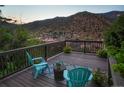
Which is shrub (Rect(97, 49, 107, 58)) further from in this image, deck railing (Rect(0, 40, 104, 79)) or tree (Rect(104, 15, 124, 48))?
tree (Rect(104, 15, 124, 48))

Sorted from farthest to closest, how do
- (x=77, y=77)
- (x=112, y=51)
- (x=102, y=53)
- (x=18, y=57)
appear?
(x=102, y=53)
(x=18, y=57)
(x=77, y=77)
(x=112, y=51)

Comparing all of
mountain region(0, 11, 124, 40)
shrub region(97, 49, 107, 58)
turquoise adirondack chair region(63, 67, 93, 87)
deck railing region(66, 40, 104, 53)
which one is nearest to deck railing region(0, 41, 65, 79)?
mountain region(0, 11, 124, 40)

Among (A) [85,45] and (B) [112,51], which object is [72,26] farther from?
(B) [112,51]

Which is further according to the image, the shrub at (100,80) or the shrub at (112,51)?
the shrub at (100,80)

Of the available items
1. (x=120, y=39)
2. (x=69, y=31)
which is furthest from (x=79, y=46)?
(x=120, y=39)

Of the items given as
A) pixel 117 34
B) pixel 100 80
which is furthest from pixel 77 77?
pixel 117 34

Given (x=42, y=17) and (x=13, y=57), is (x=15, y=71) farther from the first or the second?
(x=42, y=17)

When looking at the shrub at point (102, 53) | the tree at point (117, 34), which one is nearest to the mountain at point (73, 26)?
the shrub at point (102, 53)

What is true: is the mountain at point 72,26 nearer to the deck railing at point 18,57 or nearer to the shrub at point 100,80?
the deck railing at point 18,57
